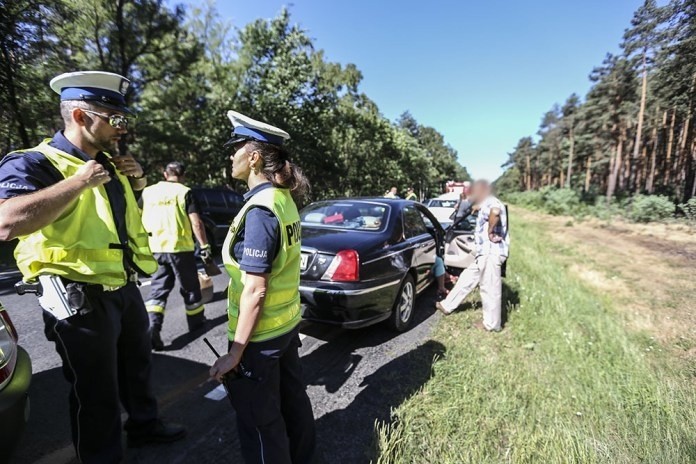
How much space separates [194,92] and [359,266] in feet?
61.2

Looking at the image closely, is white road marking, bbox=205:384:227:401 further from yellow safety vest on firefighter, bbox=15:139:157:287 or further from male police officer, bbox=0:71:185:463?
yellow safety vest on firefighter, bbox=15:139:157:287

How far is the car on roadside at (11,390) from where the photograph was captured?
1.49 m

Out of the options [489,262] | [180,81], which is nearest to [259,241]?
[489,262]

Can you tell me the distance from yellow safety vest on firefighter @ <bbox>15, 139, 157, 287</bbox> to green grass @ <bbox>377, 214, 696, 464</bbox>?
1.95 metres

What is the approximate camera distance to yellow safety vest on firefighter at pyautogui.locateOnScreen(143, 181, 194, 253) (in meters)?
3.77

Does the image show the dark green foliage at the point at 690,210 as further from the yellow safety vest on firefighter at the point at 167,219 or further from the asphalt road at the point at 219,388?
the yellow safety vest on firefighter at the point at 167,219

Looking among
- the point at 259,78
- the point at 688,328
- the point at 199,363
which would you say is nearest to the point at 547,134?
the point at 259,78

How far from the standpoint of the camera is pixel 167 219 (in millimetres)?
3791

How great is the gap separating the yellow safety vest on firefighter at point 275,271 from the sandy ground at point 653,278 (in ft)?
14.9

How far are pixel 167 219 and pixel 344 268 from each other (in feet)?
6.53

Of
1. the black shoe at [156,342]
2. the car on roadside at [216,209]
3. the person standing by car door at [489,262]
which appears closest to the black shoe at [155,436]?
the black shoe at [156,342]

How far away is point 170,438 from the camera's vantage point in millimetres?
2346

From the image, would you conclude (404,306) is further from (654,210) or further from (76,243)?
(654,210)

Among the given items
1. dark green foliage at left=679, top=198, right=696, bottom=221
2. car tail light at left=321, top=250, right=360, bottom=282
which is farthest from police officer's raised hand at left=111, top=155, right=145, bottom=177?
dark green foliage at left=679, top=198, right=696, bottom=221
